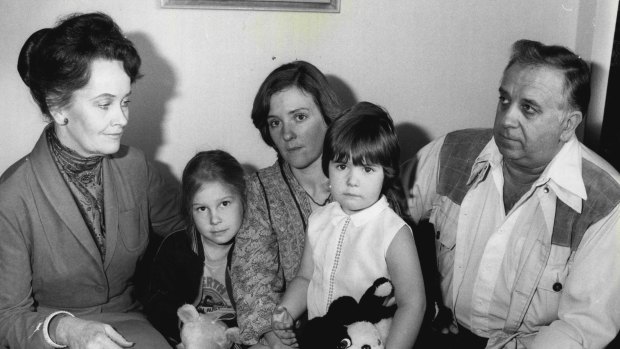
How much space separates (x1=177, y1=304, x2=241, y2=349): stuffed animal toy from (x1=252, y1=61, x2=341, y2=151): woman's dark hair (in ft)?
2.63

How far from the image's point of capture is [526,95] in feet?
6.63

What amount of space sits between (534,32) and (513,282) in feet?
5.18

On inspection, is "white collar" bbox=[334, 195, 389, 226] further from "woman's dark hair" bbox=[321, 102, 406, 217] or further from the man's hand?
the man's hand

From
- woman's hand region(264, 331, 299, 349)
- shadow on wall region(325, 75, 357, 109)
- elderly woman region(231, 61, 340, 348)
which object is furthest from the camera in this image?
shadow on wall region(325, 75, 357, 109)

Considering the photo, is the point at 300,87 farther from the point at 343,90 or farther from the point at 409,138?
the point at 409,138

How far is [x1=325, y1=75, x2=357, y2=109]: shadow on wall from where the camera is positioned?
9.62 feet

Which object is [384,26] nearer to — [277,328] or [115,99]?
[115,99]

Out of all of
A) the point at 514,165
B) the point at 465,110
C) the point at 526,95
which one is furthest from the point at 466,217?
the point at 465,110

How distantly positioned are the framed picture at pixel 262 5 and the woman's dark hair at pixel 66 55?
614 millimetres

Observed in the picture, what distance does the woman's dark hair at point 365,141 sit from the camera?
190 cm

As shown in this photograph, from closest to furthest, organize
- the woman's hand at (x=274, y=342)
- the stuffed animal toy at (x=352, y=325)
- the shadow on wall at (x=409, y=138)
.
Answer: the stuffed animal toy at (x=352, y=325), the woman's hand at (x=274, y=342), the shadow on wall at (x=409, y=138)

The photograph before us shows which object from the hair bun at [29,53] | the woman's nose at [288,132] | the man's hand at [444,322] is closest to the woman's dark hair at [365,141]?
the woman's nose at [288,132]

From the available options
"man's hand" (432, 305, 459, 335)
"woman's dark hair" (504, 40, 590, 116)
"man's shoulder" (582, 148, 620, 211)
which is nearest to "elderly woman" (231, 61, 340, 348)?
"man's hand" (432, 305, 459, 335)

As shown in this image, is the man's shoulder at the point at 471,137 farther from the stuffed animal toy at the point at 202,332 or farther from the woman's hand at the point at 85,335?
the woman's hand at the point at 85,335
